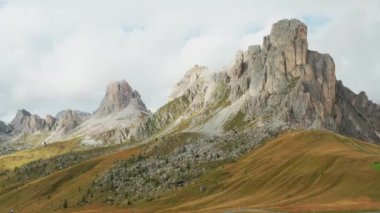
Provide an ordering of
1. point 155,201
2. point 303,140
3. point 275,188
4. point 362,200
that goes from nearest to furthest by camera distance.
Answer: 1. point 362,200
2. point 275,188
3. point 155,201
4. point 303,140

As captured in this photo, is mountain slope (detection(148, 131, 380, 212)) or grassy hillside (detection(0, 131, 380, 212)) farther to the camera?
mountain slope (detection(148, 131, 380, 212))

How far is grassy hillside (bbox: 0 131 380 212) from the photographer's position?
117812 mm

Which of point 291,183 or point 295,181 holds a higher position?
point 295,181

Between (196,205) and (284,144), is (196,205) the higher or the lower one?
the lower one

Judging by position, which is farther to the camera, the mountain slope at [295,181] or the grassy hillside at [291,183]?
the mountain slope at [295,181]

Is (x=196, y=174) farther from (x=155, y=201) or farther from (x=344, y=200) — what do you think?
(x=344, y=200)

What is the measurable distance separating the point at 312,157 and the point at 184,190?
148ft

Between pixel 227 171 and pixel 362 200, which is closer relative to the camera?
pixel 362 200

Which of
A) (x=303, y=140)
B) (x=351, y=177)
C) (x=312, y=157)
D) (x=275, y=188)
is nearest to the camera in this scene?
(x=351, y=177)

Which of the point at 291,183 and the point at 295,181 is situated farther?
the point at 295,181

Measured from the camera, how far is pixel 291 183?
146250 millimetres

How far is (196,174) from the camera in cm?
19838

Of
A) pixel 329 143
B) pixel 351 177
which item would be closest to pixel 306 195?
pixel 351 177

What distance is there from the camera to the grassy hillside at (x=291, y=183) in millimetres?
117812
